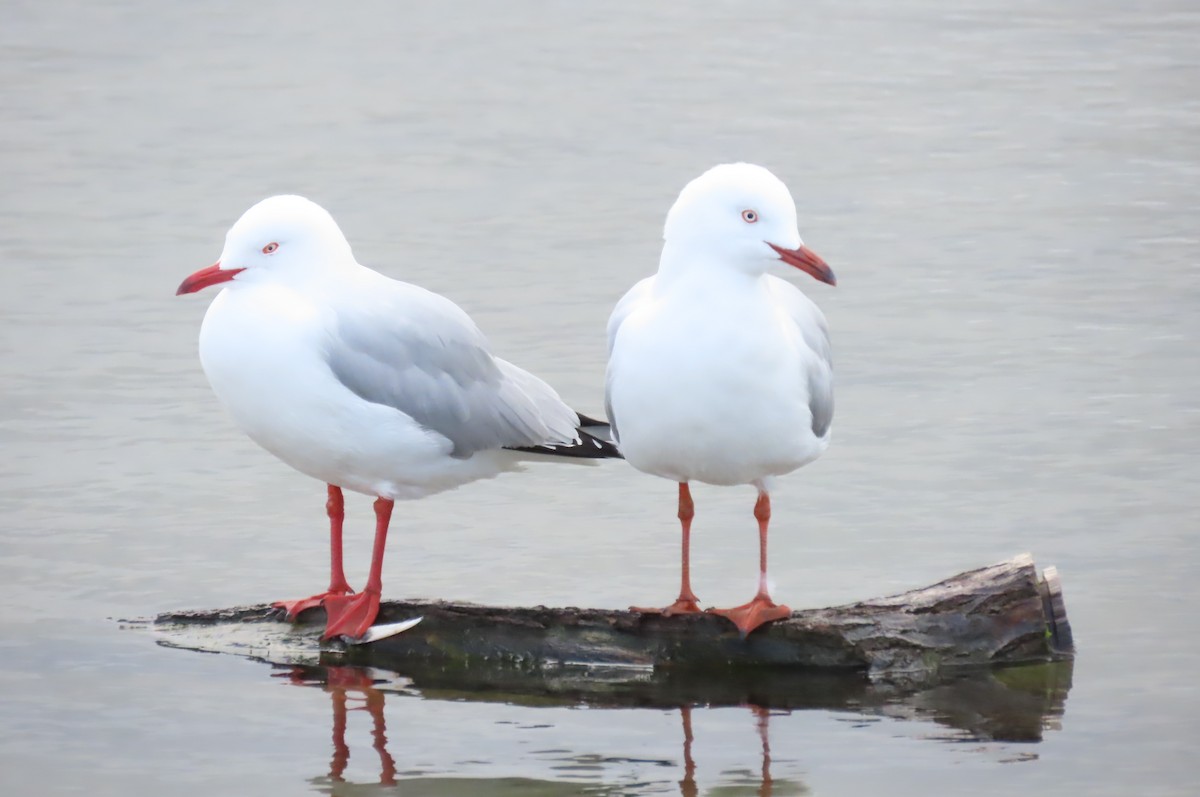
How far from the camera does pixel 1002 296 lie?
38.1 ft

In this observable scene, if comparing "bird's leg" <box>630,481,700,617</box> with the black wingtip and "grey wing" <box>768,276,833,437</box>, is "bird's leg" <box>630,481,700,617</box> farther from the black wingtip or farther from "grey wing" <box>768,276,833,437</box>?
"grey wing" <box>768,276,833,437</box>

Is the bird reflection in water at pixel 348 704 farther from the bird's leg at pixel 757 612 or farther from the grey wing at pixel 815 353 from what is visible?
the grey wing at pixel 815 353

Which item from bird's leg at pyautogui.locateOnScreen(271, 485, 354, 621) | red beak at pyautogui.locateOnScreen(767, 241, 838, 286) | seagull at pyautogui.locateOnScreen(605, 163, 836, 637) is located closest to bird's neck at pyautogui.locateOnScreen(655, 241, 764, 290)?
seagull at pyautogui.locateOnScreen(605, 163, 836, 637)

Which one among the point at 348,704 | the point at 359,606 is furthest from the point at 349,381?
the point at 348,704

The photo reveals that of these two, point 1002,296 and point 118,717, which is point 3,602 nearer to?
point 118,717

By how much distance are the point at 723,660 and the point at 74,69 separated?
1236 cm

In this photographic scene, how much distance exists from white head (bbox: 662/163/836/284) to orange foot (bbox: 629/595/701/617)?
3.88 ft

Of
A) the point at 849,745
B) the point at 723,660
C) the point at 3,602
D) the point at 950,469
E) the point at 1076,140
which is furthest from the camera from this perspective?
the point at 1076,140

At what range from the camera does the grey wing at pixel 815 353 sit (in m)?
6.90

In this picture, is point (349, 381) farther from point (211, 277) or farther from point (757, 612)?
point (757, 612)

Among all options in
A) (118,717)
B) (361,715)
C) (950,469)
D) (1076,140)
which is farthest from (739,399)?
(1076,140)

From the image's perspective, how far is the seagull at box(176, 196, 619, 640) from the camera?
679cm

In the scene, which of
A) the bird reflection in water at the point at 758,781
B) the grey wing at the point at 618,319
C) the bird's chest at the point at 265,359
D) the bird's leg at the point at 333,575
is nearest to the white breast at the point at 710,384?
the grey wing at the point at 618,319

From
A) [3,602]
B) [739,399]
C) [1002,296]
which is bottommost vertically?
[3,602]
